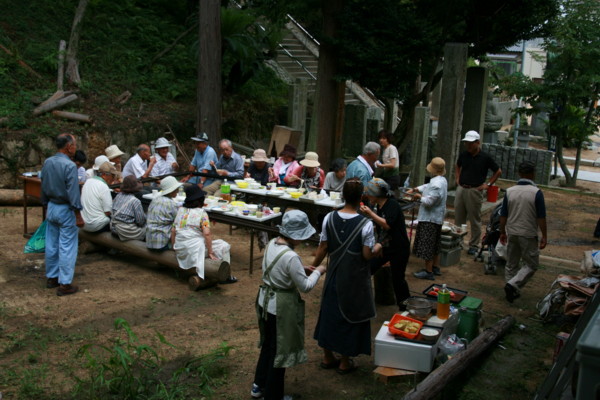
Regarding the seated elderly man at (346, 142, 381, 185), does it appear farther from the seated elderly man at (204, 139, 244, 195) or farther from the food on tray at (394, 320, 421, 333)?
the food on tray at (394, 320, 421, 333)

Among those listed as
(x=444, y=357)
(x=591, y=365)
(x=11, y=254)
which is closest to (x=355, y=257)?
(x=444, y=357)

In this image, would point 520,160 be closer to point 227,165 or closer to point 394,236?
point 227,165

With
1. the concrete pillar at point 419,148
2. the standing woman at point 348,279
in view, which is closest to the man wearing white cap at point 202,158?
the concrete pillar at point 419,148

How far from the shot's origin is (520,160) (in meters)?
17.5

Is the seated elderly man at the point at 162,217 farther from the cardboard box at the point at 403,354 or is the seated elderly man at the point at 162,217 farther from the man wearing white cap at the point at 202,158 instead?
the cardboard box at the point at 403,354

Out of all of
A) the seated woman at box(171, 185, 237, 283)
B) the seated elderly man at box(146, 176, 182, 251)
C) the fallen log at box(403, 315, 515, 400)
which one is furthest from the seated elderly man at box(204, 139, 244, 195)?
the fallen log at box(403, 315, 515, 400)

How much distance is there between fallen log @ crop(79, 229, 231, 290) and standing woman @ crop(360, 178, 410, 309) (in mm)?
2095

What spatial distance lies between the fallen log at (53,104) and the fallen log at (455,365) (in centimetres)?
1027

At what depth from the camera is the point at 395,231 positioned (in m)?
7.12

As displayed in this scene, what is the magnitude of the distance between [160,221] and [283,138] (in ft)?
23.7

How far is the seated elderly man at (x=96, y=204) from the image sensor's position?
9.12 m

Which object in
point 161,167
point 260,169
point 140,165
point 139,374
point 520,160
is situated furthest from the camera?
point 520,160

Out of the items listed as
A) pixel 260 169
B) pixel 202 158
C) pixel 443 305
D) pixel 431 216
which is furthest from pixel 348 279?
pixel 202 158

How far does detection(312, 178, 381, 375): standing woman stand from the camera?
221 inches
